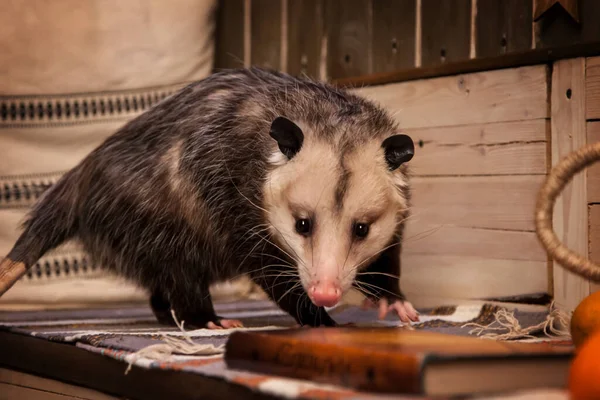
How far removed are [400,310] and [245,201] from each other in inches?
20.5

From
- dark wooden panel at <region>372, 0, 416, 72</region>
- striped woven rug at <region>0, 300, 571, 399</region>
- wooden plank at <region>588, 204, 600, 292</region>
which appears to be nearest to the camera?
striped woven rug at <region>0, 300, 571, 399</region>

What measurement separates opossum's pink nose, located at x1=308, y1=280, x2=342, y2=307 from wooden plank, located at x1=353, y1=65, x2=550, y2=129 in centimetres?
103

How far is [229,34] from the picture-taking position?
3375 millimetres

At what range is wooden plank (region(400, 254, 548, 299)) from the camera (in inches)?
95.3

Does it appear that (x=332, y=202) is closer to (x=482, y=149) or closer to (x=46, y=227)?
(x=482, y=149)

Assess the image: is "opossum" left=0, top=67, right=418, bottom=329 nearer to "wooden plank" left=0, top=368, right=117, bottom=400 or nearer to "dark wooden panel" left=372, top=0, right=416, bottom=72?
"wooden plank" left=0, top=368, right=117, bottom=400

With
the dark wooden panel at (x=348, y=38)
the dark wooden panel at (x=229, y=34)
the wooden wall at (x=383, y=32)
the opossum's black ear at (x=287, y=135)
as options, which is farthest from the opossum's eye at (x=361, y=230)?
the dark wooden panel at (x=229, y=34)

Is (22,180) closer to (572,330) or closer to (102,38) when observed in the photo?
(102,38)

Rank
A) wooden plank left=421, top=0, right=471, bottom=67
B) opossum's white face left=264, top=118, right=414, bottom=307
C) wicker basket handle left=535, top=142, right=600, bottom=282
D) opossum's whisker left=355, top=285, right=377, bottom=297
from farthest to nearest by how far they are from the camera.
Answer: wooden plank left=421, top=0, right=471, bottom=67 < opossum's whisker left=355, top=285, right=377, bottom=297 < opossum's white face left=264, top=118, right=414, bottom=307 < wicker basket handle left=535, top=142, right=600, bottom=282

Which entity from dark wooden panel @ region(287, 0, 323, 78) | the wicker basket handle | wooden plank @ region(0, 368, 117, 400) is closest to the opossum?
wooden plank @ region(0, 368, 117, 400)

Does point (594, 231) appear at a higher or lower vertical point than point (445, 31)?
lower

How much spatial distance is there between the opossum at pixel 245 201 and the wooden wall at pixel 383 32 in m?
0.54

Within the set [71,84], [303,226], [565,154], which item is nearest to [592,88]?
[565,154]

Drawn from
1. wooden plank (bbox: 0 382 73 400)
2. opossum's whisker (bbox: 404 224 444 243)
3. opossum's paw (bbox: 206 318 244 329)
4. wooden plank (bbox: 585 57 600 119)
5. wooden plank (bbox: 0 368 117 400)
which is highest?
wooden plank (bbox: 585 57 600 119)
